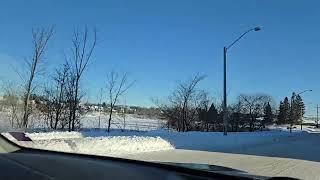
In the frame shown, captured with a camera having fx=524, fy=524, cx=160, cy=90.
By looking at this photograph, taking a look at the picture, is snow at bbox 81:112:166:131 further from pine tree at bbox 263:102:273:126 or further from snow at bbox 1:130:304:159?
pine tree at bbox 263:102:273:126

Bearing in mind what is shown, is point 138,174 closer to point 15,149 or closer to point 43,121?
point 15,149

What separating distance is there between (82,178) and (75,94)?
4000 centimetres

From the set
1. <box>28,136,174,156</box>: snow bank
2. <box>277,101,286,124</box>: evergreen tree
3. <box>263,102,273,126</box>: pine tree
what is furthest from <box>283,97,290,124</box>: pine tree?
<box>28,136,174,156</box>: snow bank

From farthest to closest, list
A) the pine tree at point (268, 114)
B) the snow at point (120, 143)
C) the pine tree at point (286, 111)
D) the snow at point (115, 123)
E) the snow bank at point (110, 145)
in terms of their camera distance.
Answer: the pine tree at point (286, 111)
the pine tree at point (268, 114)
the snow at point (115, 123)
the snow at point (120, 143)
the snow bank at point (110, 145)

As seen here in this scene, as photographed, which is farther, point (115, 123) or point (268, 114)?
point (268, 114)

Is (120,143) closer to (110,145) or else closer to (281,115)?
(110,145)

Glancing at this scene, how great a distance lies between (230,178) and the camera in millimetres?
2164

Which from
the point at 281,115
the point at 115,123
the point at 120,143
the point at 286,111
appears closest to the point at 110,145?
the point at 120,143

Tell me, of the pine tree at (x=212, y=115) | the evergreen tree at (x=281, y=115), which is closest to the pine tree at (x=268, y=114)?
the evergreen tree at (x=281, y=115)

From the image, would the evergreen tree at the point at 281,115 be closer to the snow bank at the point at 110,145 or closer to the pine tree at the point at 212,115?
the pine tree at the point at 212,115

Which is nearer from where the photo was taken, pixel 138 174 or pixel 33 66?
pixel 138 174

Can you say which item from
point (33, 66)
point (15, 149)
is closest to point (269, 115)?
point (33, 66)

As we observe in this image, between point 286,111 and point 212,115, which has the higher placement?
point 286,111

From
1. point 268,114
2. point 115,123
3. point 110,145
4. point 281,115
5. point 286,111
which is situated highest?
point 286,111
